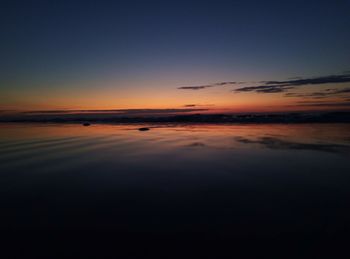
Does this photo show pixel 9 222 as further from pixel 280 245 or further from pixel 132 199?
pixel 280 245

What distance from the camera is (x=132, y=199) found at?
455 cm

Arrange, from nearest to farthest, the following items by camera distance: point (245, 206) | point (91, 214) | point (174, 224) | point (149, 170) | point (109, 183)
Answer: point (174, 224), point (91, 214), point (245, 206), point (109, 183), point (149, 170)

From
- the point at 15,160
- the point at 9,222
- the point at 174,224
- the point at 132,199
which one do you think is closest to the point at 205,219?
the point at 174,224

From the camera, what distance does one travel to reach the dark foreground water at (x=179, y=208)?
118 inches

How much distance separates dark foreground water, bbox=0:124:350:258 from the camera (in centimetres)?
299

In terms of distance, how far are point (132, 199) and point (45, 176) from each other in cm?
270

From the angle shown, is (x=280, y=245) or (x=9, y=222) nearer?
(x=280, y=245)

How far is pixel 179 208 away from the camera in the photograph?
13.5ft

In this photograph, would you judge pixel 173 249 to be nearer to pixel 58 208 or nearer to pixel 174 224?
pixel 174 224

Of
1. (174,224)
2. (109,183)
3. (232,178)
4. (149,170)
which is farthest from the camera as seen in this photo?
(149,170)

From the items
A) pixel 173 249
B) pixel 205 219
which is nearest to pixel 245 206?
pixel 205 219

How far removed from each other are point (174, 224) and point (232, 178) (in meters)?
2.74

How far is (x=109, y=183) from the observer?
18.2 feet

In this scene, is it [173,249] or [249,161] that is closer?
[173,249]
